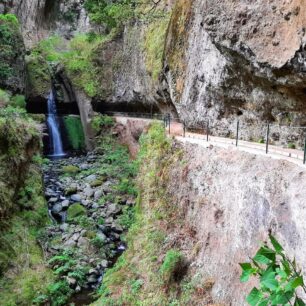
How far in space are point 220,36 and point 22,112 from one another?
1206 cm

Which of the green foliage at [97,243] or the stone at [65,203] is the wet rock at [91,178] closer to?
the stone at [65,203]

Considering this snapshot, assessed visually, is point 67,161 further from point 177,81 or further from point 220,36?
point 220,36

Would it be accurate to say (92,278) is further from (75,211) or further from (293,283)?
(293,283)

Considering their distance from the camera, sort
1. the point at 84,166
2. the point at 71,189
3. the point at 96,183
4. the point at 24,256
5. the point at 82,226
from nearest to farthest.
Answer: the point at 24,256 → the point at 82,226 → the point at 71,189 → the point at 96,183 → the point at 84,166

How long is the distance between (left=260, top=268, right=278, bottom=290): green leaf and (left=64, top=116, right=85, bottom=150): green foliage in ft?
91.1

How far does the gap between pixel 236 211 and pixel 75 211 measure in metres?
10.5

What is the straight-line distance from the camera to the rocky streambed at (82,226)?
12484 millimetres

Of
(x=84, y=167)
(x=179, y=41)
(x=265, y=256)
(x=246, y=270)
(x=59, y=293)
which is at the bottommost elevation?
(x=59, y=293)

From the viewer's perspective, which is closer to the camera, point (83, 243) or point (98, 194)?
point (83, 243)

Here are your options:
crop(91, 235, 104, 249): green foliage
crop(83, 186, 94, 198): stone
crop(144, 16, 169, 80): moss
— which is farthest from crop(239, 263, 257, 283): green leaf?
crop(144, 16, 169, 80): moss

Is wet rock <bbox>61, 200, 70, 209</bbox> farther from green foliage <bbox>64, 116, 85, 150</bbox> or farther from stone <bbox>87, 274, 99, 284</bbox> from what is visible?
green foliage <bbox>64, 116, 85, 150</bbox>

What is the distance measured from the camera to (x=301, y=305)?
2.86 m

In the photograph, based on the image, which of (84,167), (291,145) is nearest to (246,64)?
(291,145)

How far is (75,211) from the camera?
16.9 meters
